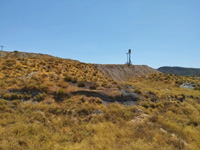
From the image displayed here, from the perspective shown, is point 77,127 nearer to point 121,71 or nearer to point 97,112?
point 97,112

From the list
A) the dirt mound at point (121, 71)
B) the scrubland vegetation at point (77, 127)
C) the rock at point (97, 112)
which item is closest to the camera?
the scrubland vegetation at point (77, 127)

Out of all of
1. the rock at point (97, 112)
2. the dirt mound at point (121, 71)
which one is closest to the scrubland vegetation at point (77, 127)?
the rock at point (97, 112)

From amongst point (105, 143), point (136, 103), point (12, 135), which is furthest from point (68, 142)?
point (136, 103)

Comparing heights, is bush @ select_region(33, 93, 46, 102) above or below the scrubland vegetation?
above

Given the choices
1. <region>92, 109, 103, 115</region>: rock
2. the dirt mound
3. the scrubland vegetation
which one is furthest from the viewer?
the dirt mound

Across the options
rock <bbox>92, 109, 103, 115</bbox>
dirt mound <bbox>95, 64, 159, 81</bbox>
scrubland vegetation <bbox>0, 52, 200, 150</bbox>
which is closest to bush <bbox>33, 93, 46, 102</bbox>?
scrubland vegetation <bbox>0, 52, 200, 150</bbox>

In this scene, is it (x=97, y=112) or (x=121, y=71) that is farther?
(x=121, y=71)

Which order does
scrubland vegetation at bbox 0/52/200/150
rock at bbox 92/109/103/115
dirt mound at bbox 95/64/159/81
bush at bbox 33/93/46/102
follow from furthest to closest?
dirt mound at bbox 95/64/159/81, bush at bbox 33/93/46/102, rock at bbox 92/109/103/115, scrubland vegetation at bbox 0/52/200/150

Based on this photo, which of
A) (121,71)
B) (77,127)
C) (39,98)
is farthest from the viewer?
(121,71)

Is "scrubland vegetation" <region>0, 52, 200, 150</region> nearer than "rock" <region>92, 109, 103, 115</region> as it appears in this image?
Yes

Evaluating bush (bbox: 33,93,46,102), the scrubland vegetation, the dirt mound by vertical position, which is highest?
the dirt mound

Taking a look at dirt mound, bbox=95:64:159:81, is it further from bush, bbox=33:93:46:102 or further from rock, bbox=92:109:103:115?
bush, bbox=33:93:46:102

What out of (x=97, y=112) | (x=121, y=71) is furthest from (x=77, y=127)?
(x=121, y=71)

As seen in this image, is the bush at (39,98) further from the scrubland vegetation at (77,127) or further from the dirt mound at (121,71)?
the dirt mound at (121,71)
